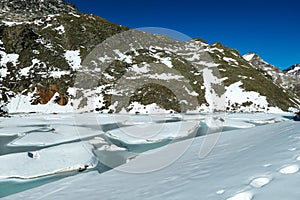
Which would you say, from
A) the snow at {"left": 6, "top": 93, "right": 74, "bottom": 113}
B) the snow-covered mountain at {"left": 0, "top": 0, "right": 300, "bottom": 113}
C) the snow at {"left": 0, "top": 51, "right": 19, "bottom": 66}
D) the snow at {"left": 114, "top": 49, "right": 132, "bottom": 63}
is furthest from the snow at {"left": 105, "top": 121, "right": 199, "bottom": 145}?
the snow at {"left": 0, "top": 51, "right": 19, "bottom": 66}

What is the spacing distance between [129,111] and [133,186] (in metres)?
64.7

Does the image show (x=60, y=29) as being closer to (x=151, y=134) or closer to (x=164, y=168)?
(x=151, y=134)

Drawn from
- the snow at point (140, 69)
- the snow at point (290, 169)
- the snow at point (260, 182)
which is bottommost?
the snow at point (260, 182)

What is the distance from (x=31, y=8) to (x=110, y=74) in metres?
96.1

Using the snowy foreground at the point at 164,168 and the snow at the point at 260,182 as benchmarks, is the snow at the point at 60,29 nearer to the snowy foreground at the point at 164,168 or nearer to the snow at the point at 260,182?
the snowy foreground at the point at 164,168

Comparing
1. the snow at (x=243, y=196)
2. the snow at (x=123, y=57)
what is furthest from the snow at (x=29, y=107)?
the snow at (x=243, y=196)

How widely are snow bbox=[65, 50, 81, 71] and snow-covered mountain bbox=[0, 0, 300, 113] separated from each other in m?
0.35

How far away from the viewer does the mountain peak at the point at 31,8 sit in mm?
149000

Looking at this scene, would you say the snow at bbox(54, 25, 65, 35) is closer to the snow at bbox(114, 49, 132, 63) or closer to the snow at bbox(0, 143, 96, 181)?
the snow at bbox(114, 49, 132, 63)

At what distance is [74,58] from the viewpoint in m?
100

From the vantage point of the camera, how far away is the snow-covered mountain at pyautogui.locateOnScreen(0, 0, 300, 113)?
79625 mm

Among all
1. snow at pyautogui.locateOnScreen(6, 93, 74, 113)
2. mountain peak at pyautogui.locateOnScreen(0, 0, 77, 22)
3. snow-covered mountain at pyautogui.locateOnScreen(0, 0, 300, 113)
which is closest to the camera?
snow at pyautogui.locateOnScreen(6, 93, 74, 113)

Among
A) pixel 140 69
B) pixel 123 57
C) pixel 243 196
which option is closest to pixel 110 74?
pixel 140 69

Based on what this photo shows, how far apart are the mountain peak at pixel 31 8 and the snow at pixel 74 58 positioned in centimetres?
5686
